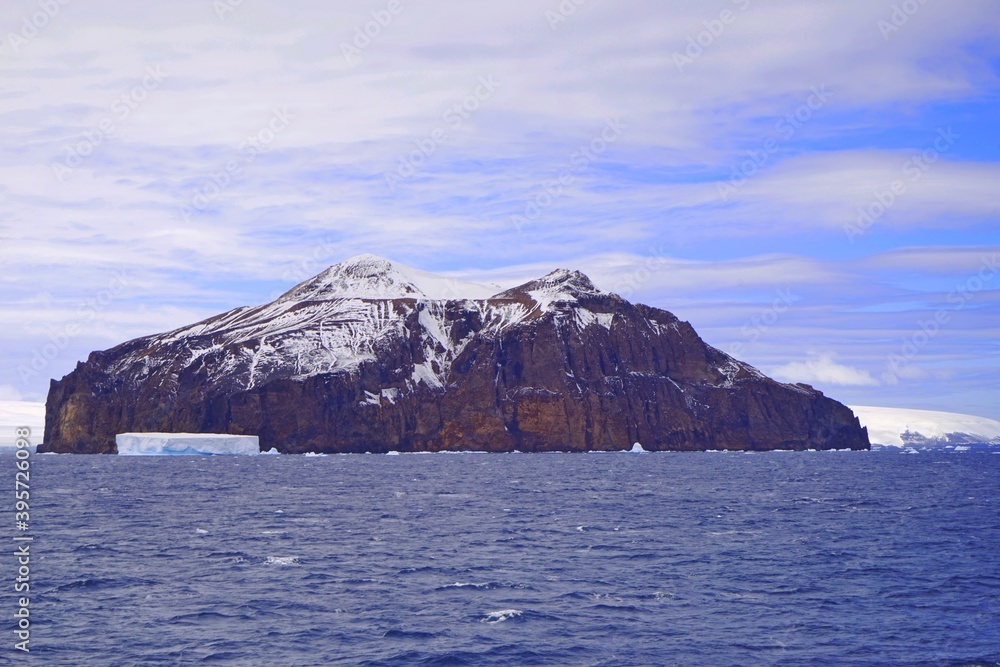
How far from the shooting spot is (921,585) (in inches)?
2045

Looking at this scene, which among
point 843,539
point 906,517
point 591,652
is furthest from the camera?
point 906,517

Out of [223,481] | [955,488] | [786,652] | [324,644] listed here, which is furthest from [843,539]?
[223,481]

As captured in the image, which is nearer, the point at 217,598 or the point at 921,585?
the point at 217,598

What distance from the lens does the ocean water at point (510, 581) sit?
3925cm

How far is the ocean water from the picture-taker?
39250 mm

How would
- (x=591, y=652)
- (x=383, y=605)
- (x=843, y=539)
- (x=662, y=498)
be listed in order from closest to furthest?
1. (x=591, y=652)
2. (x=383, y=605)
3. (x=843, y=539)
4. (x=662, y=498)

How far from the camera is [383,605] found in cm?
4616

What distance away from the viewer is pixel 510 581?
5206 centimetres

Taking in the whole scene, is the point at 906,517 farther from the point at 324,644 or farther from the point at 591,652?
the point at 324,644

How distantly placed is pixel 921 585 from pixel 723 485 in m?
70.1

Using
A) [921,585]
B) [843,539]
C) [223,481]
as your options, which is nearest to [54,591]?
[921,585]

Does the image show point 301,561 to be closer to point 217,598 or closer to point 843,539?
point 217,598

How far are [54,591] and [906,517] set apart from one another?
63.9 m

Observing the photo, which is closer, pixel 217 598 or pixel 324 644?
pixel 324 644
